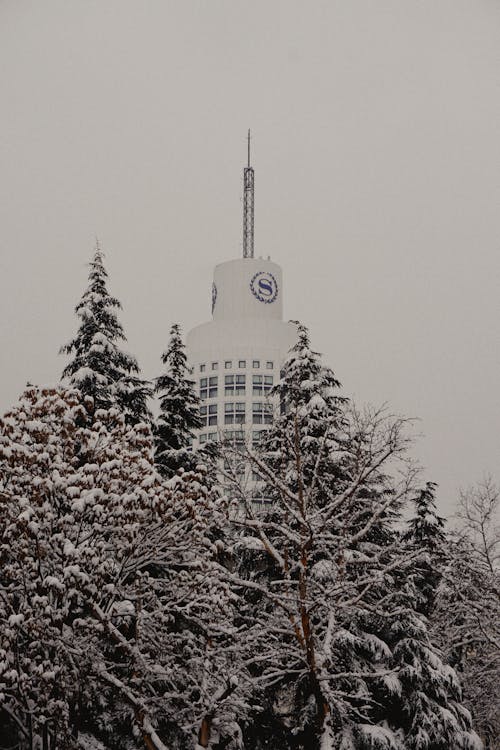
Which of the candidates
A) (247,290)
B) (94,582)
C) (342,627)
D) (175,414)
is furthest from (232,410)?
(94,582)

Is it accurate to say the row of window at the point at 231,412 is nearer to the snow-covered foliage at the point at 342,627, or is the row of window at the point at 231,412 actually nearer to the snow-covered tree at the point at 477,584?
the snow-covered tree at the point at 477,584

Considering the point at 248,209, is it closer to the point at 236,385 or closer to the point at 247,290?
the point at 247,290

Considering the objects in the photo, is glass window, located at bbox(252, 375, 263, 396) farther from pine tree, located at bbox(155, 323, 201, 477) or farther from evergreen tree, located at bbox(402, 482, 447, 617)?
pine tree, located at bbox(155, 323, 201, 477)

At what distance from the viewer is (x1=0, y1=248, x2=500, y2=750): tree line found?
50.6ft

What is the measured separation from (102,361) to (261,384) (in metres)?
92.4

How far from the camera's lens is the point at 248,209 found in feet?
391

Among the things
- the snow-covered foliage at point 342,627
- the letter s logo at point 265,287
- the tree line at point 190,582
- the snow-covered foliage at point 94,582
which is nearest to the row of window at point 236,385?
the letter s logo at point 265,287

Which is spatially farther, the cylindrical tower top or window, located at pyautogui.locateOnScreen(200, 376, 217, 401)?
window, located at pyautogui.locateOnScreen(200, 376, 217, 401)

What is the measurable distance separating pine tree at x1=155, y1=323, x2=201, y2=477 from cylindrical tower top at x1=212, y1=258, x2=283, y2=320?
291ft

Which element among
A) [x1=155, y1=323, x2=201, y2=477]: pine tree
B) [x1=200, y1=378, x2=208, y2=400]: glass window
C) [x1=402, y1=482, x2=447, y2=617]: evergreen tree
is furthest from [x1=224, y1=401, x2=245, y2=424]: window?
[x1=155, y1=323, x2=201, y2=477]: pine tree

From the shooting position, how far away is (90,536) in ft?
52.9

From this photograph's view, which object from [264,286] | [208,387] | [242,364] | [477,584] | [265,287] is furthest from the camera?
[208,387]

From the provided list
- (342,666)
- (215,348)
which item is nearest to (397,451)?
(342,666)

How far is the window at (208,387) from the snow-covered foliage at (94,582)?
98.4m
